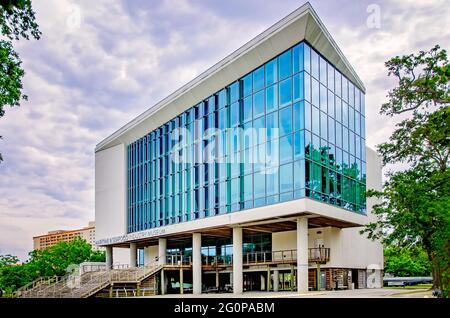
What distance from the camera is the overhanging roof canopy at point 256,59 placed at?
72.5 feet

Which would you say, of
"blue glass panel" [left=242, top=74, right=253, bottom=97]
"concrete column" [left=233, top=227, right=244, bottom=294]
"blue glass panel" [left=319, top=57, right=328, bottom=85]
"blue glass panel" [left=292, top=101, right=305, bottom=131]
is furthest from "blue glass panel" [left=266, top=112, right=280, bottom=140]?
"concrete column" [left=233, top=227, right=244, bottom=294]

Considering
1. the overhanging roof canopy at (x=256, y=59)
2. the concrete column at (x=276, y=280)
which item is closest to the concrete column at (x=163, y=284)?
the concrete column at (x=276, y=280)

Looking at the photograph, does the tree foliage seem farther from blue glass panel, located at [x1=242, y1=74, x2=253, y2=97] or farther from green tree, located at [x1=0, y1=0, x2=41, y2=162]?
green tree, located at [x1=0, y1=0, x2=41, y2=162]

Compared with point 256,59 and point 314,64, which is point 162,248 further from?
point 314,64

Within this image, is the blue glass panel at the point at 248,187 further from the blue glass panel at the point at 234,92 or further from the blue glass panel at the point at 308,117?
the blue glass panel at the point at 234,92

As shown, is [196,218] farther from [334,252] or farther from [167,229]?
[334,252]

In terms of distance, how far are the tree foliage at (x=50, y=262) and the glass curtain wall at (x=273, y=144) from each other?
639 inches

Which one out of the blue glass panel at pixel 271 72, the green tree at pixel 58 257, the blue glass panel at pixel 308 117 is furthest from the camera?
the green tree at pixel 58 257

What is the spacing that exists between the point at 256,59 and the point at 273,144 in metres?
4.72

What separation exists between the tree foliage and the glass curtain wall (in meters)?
16.2

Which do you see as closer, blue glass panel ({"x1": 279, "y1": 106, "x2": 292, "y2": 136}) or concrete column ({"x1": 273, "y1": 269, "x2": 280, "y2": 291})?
blue glass panel ({"x1": 279, "y1": 106, "x2": 292, "y2": 136})

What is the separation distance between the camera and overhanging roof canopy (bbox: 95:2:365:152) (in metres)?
22.1

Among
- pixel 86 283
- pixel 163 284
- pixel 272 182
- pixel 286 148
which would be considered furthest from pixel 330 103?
pixel 86 283
